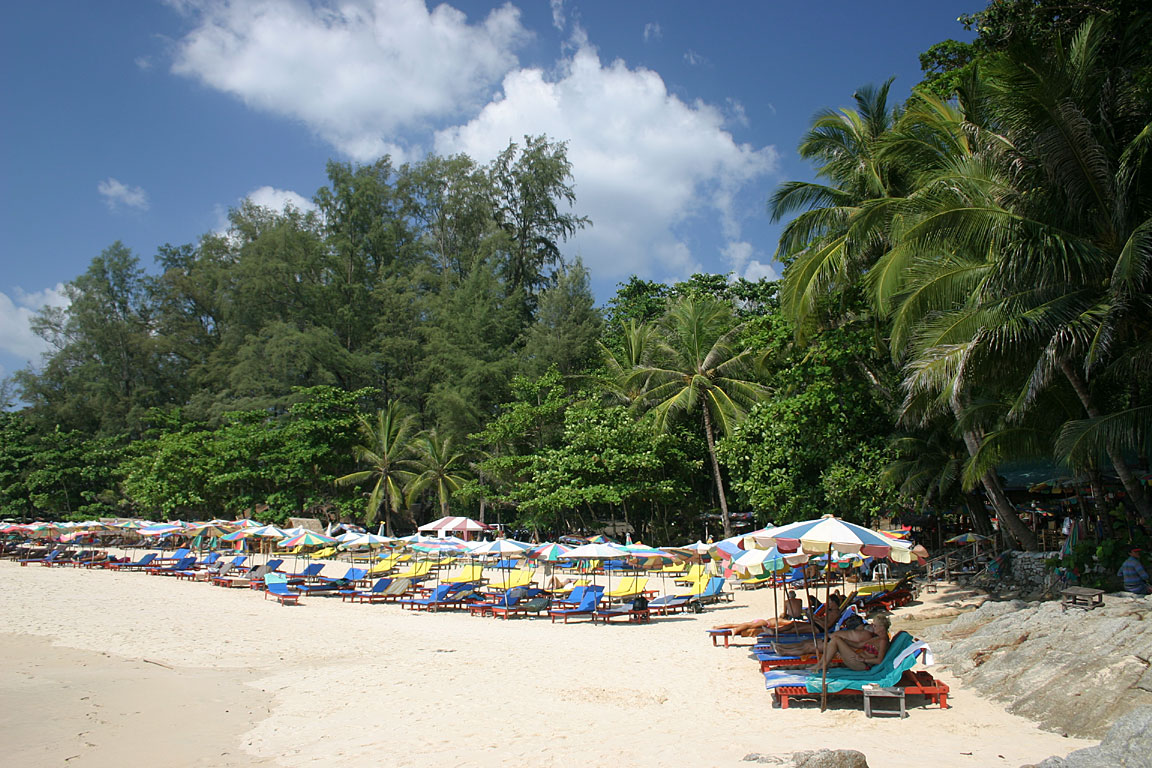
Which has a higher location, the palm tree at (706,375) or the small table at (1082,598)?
the palm tree at (706,375)

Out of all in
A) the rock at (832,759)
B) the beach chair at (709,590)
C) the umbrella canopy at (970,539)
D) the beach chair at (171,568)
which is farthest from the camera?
the beach chair at (171,568)

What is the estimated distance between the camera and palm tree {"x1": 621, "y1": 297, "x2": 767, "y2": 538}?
26.8 meters

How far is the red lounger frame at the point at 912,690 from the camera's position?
25.7 ft

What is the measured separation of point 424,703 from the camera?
8781 mm

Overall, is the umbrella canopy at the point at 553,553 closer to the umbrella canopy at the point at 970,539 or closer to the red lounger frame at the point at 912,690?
the red lounger frame at the point at 912,690

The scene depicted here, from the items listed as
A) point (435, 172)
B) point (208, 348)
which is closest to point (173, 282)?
point (208, 348)

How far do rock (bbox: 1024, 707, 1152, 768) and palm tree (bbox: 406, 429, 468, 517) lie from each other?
32280mm

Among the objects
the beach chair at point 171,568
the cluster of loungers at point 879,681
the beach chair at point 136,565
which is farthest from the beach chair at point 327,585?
the cluster of loungers at point 879,681

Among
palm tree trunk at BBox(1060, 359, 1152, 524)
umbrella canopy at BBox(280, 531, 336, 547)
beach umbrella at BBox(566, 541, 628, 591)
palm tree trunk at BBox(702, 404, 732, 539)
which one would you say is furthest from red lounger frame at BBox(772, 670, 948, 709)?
palm tree trunk at BBox(702, 404, 732, 539)

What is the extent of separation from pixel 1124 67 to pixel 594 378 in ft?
73.8

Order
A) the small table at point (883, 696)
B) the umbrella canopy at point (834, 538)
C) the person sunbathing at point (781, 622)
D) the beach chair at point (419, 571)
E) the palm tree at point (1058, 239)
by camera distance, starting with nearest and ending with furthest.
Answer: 1. the small table at point (883, 696)
2. the umbrella canopy at point (834, 538)
3. the palm tree at point (1058, 239)
4. the person sunbathing at point (781, 622)
5. the beach chair at point (419, 571)

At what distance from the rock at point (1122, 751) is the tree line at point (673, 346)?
5911 mm

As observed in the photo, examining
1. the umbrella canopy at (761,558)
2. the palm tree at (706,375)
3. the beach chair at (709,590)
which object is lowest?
the beach chair at (709,590)

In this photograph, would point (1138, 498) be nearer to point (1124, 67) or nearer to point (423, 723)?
point (1124, 67)
